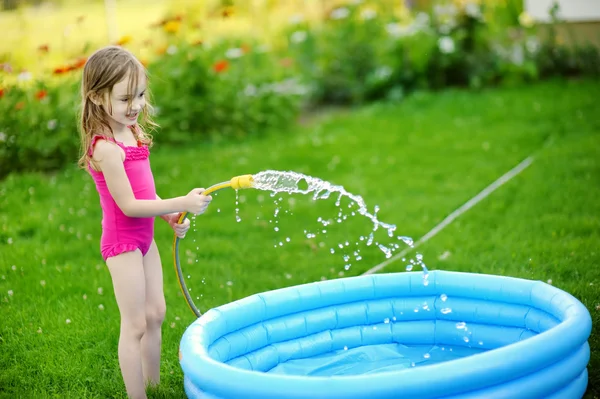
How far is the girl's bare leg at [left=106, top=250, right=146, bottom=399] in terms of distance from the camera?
307 centimetres

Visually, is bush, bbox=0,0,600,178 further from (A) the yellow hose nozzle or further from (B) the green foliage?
(A) the yellow hose nozzle

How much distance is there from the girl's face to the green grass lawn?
1162mm

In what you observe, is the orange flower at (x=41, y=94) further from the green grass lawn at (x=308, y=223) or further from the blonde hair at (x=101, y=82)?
the blonde hair at (x=101, y=82)

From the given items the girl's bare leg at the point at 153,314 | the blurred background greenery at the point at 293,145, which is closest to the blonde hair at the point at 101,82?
the girl's bare leg at the point at 153,314

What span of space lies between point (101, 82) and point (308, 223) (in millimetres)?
2752

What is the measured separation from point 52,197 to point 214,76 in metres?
2.27

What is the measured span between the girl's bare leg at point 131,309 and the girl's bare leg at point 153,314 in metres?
0.11

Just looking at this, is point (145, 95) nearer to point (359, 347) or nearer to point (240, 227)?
point (359, 347)

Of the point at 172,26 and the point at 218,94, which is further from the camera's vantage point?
the point at 218,94

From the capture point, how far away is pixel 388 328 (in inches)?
149

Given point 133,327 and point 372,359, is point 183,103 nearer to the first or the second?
point 372,359

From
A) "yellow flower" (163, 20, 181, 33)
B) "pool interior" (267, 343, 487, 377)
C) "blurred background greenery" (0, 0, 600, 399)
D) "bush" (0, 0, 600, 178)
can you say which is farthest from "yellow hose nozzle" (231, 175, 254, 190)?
"bush" (0, 0, 600, 178)

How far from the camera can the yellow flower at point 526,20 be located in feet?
31.7

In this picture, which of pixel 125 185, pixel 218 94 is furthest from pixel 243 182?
pixel 218 94
